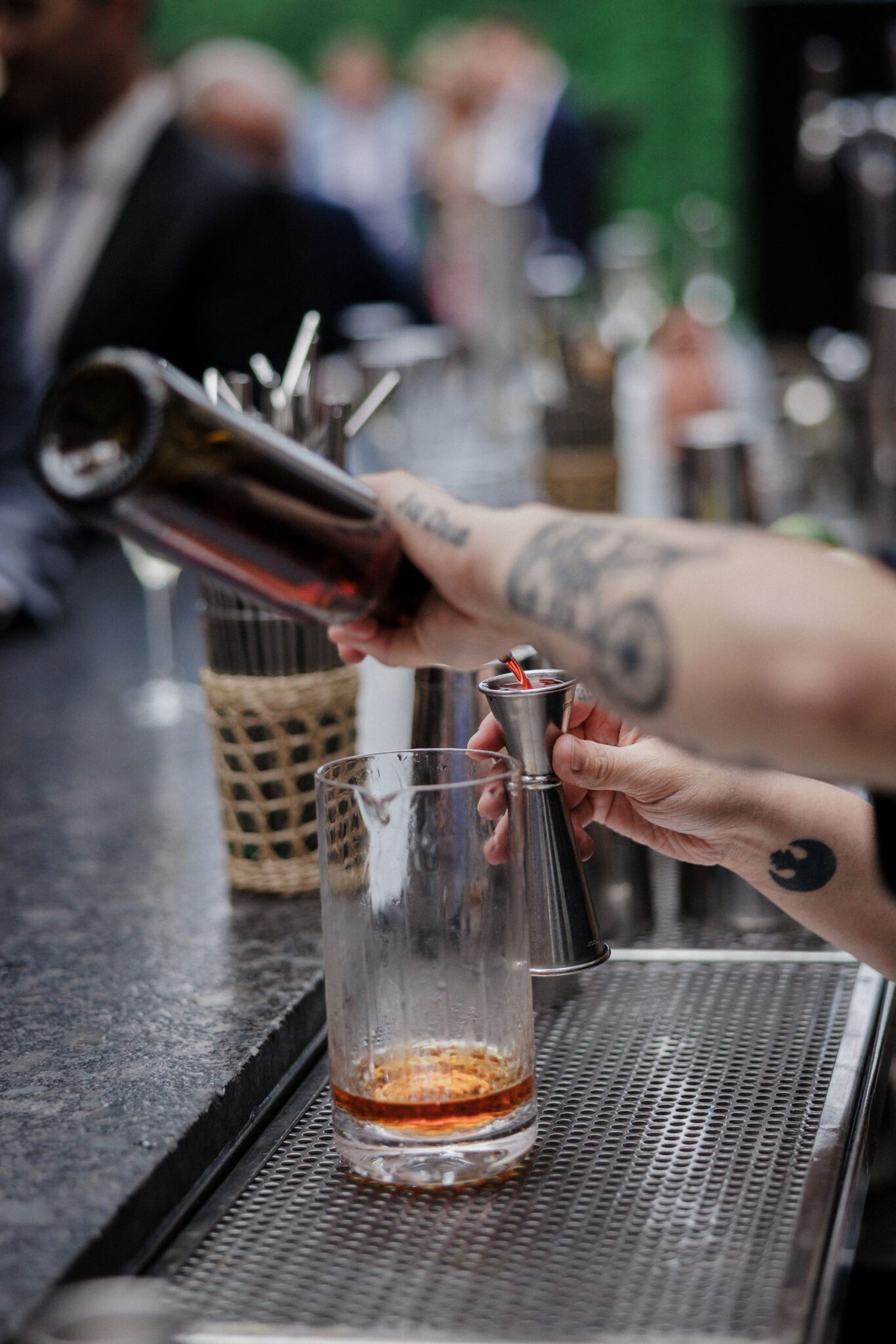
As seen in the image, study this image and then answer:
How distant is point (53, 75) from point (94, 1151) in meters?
2.59

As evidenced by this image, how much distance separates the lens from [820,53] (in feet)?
11.3

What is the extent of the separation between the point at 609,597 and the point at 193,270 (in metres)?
A: 2.69

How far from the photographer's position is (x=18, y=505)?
8.16 ft

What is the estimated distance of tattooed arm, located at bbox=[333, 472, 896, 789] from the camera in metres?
0.60

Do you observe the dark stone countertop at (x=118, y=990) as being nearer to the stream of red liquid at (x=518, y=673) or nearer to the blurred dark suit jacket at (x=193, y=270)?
the stream of red liquid at (x=518, y=673)

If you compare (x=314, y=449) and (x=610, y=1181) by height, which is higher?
(x=314, y=449)

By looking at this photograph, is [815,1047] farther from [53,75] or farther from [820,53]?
[820,53]

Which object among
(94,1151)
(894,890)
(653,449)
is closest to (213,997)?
(94,1151)

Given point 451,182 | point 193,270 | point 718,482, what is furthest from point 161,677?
point 451,182

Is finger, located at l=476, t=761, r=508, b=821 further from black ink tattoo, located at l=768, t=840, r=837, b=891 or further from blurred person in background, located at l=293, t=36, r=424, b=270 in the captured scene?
blurred person in background, located at l=293, t=36, r=424, b=270

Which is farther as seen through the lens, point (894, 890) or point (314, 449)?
point (314, 449)

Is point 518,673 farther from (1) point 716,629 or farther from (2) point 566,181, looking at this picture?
(2) point 566,181

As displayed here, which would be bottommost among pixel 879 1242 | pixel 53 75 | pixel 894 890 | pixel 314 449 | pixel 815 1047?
pixel 879 1242

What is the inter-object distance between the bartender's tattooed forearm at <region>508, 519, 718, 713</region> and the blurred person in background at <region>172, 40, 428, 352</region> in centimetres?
272
